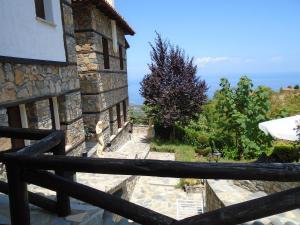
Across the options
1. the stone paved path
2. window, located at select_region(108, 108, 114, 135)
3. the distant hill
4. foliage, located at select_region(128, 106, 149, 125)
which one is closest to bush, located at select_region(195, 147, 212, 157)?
the stone paved path

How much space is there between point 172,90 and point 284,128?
25.5 feet

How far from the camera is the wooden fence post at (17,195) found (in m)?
1.87

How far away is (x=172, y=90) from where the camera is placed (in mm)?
15445

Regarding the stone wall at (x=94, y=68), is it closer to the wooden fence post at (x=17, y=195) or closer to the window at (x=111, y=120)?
the window at (x=111, y=120)

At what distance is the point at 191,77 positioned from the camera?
52.5 feet

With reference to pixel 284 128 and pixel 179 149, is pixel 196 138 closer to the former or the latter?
pixel 179 149

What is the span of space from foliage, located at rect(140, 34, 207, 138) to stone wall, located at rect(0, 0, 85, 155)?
25.7 feet

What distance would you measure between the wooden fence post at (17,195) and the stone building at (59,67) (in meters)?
3.01

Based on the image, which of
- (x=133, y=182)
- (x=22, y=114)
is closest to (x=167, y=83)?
(x=133, y=182)

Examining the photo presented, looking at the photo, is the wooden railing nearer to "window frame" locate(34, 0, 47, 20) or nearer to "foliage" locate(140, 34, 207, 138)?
"window frame" locate(34, 0, 47, 20)

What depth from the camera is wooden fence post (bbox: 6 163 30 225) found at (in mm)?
1873

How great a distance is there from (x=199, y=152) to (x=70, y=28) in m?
8.83

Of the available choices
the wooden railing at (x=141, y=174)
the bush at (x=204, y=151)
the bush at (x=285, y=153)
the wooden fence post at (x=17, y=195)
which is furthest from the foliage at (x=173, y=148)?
the wooden railing at (x=141, y=174)

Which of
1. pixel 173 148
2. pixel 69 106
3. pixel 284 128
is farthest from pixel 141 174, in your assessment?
pixel 173 148
